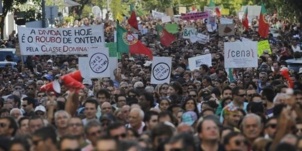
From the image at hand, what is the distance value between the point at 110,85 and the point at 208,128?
10403 mm

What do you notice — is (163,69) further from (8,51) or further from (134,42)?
(8,51)

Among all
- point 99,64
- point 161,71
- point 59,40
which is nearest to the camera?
point 99,64

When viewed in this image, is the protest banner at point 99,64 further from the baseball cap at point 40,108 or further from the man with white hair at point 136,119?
the man with white hair at point 136,119

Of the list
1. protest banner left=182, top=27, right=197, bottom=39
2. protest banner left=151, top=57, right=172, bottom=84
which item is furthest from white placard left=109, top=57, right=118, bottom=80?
protest banner left=182, top=27, right=197, bottom=39

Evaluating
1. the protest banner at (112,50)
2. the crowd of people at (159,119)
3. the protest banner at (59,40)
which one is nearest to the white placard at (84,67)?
the crowd of people at (159,119)

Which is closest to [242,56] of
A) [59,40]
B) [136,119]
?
[59,40]

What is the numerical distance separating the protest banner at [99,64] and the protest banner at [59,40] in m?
2.36

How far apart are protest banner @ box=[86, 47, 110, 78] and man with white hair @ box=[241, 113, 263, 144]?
10.2 m

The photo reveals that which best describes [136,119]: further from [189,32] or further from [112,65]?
[189,32]

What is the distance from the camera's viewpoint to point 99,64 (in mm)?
23906

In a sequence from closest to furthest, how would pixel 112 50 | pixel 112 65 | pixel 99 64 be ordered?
pixel 99 64, pixel 112 65, pixel 112 50

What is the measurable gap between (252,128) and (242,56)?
12965 mm

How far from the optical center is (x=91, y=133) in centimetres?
1327

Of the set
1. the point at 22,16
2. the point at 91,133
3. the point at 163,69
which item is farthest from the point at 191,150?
the point at 22,16
